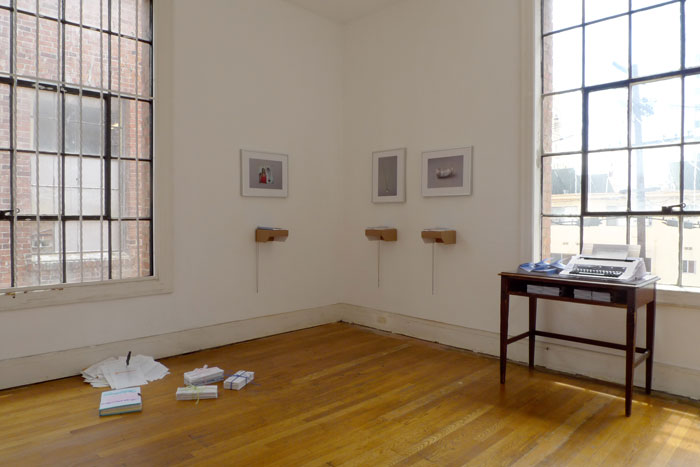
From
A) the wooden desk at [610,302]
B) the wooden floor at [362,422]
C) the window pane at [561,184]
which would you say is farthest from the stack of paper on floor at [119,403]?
the window pane at [561,184]

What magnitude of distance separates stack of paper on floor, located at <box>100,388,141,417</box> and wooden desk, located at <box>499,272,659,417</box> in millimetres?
2704

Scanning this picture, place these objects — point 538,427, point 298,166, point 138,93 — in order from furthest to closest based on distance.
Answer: point 298,166 < point 138,93 < point 538,427

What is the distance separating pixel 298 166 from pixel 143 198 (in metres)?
1.80

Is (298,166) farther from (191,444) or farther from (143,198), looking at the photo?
(191,444)

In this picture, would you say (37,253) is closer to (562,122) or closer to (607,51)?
(562,122)

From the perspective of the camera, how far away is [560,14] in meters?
4.32

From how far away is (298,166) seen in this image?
223 inches

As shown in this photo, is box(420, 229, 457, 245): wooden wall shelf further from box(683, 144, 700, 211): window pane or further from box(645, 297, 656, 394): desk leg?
box(683, 144, 700, 211): window pane

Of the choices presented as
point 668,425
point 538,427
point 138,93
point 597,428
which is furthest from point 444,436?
point 138,93

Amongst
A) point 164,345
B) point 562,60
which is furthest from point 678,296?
point 164,345

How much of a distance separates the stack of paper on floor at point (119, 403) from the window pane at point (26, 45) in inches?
100

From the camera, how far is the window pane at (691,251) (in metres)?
3.59

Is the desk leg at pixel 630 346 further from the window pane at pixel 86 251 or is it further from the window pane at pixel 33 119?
the window pane at pixel 33 119

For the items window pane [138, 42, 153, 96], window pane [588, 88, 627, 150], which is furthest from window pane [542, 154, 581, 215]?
window pane [138, 42, 153, 96]
